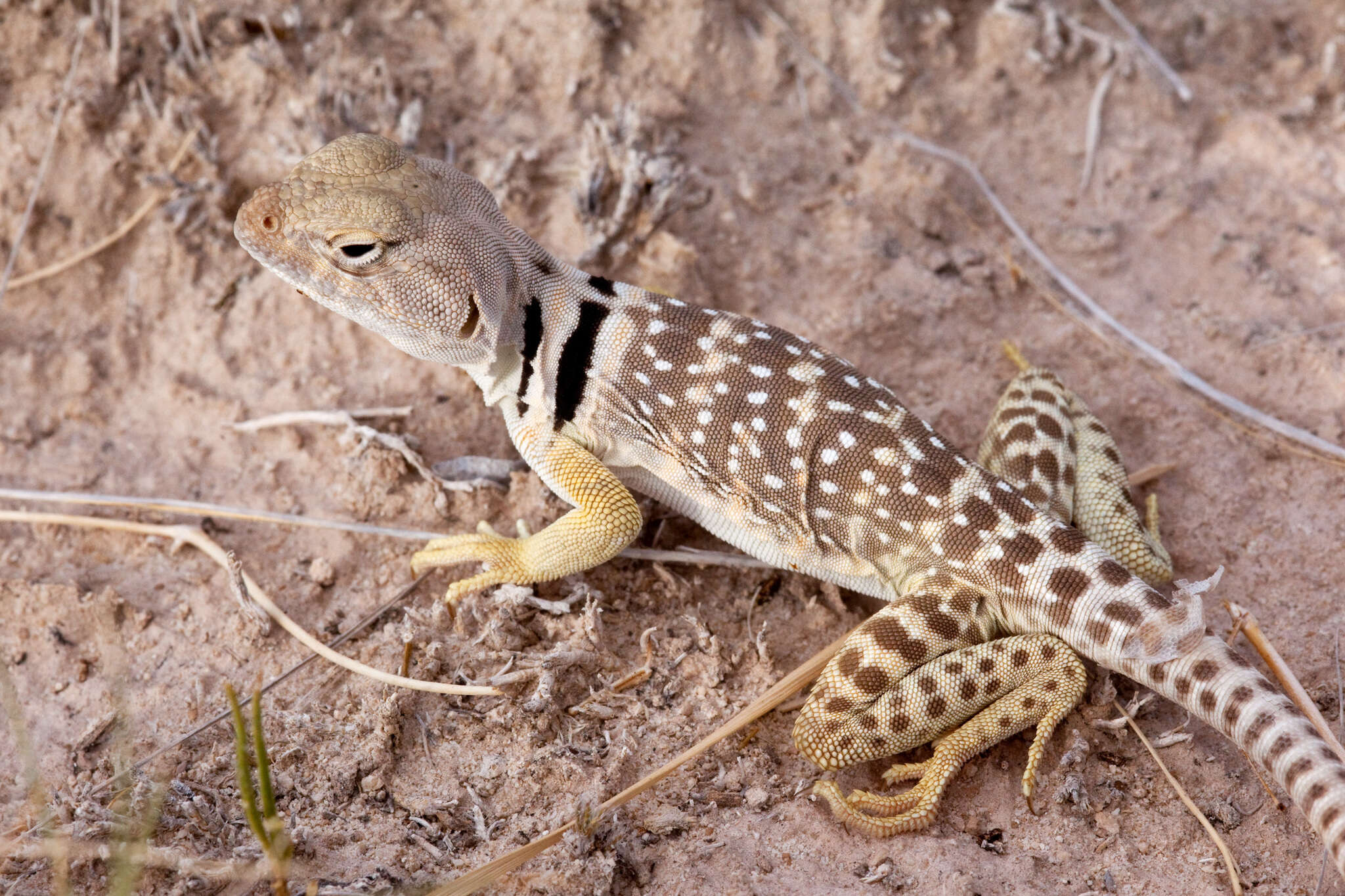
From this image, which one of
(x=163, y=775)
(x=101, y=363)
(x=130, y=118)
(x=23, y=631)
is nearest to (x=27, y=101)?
(x=130, y=118)

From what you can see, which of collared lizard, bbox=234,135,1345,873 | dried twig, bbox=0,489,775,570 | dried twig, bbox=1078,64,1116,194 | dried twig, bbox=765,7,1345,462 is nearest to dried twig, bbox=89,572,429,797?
collared lizard, bbox=234,135,1345,873

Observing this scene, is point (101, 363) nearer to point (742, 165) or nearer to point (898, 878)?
point (742, 165)

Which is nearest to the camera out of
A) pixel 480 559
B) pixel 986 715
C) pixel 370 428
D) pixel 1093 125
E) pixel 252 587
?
pixel 986 715

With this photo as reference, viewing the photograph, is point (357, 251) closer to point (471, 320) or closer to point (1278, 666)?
point (471, 320)

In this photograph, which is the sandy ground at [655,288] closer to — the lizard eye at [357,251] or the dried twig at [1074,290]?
the dried twig at [1074,290]

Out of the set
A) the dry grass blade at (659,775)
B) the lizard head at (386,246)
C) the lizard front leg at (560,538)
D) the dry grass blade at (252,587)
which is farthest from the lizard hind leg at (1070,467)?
the dry grass blade at (252,587)

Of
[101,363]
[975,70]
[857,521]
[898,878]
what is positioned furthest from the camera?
[975,70]

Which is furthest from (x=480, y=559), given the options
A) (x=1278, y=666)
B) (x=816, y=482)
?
(x=1278, y=666)
